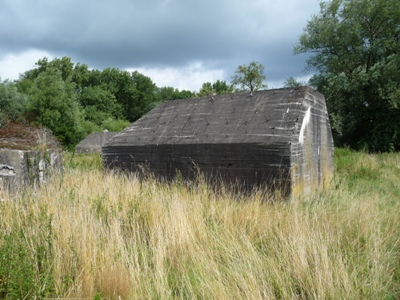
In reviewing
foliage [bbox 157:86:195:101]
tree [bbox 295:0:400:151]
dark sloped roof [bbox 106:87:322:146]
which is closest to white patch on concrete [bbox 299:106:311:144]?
dark sloped roof [bbox 106:87:322:146]

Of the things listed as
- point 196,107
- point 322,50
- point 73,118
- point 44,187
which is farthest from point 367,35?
point 73,118

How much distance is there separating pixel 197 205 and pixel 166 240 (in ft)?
4.40

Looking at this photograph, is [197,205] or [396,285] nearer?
[396,285]

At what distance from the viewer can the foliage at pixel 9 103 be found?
29.8 meters

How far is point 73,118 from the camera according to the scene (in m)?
40.3

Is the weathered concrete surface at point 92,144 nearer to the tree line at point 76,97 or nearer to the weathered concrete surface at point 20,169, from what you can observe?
the tree line at point 76,97

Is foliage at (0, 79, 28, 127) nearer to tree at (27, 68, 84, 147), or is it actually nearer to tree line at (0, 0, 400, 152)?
tree line at (0, 0, 400, 152)

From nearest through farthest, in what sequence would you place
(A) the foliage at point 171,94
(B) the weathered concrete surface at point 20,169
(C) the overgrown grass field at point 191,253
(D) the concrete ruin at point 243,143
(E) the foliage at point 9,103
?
(C) the overgrown grass field at point 191,253
(B) the weathered concrete surface at point 20,169
(D) the concrete ruin at point 243,143
(E) the foliage at point 9,103
(A) the foliage at point 171,94

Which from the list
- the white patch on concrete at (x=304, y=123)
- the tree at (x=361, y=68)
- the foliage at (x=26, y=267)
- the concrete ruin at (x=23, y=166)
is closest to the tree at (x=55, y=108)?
the tree at (x=361, y=68)

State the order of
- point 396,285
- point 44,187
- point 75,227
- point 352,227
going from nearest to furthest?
point 396,285 < point 75,227 < point 352,227 < point 44,187

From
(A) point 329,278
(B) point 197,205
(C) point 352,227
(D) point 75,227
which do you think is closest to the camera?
(A) point 329,278

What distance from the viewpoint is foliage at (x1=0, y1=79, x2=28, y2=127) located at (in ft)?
97.7

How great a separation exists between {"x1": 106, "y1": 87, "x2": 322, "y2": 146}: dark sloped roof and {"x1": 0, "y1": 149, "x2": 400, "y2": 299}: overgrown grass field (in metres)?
2.69

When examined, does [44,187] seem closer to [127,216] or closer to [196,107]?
[127,216]
